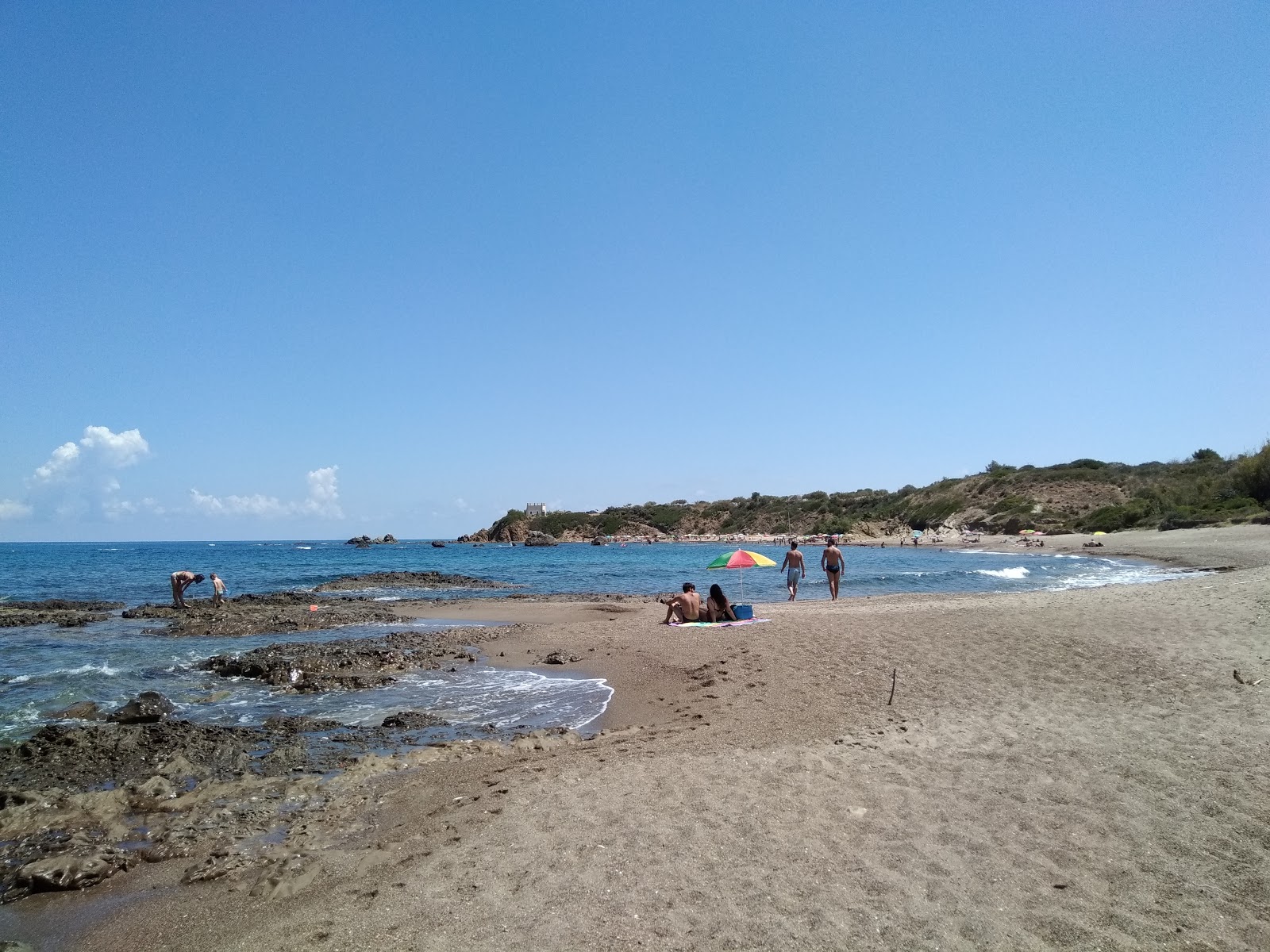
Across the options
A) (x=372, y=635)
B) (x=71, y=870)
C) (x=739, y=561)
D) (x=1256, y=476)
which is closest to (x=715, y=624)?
(x=739, y=561)

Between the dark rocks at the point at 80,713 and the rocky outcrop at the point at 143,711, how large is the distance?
374 mm

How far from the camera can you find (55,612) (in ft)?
80.8

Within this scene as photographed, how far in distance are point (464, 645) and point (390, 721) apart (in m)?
7.12

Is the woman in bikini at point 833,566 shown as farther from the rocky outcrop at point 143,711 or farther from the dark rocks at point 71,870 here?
the dark rocks at point 71,870

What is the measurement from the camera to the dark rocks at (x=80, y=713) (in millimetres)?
10945

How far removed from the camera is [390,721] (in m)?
10.1

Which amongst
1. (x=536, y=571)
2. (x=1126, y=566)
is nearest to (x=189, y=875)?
(x=1126, y=566)

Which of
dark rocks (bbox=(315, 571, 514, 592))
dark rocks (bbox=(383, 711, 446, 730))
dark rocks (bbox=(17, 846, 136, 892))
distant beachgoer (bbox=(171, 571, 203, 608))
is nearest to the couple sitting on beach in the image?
dark rocks (bbox=(383, 711, 446, 730))

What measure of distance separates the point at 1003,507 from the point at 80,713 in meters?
84.2

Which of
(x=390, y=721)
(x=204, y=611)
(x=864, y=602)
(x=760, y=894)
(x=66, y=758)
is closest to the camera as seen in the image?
(x=760, y=894)

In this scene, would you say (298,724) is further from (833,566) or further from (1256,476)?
(1256,476)

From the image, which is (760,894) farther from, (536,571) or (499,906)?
(536,571)

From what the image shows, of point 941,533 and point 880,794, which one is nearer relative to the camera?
point 880,794

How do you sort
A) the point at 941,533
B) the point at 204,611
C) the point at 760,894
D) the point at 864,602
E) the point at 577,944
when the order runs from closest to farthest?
1. the point at 577,944
2. the point at 760,894
3. the point at 864,602
4. the point at 204,611
5. the point at 941,533
